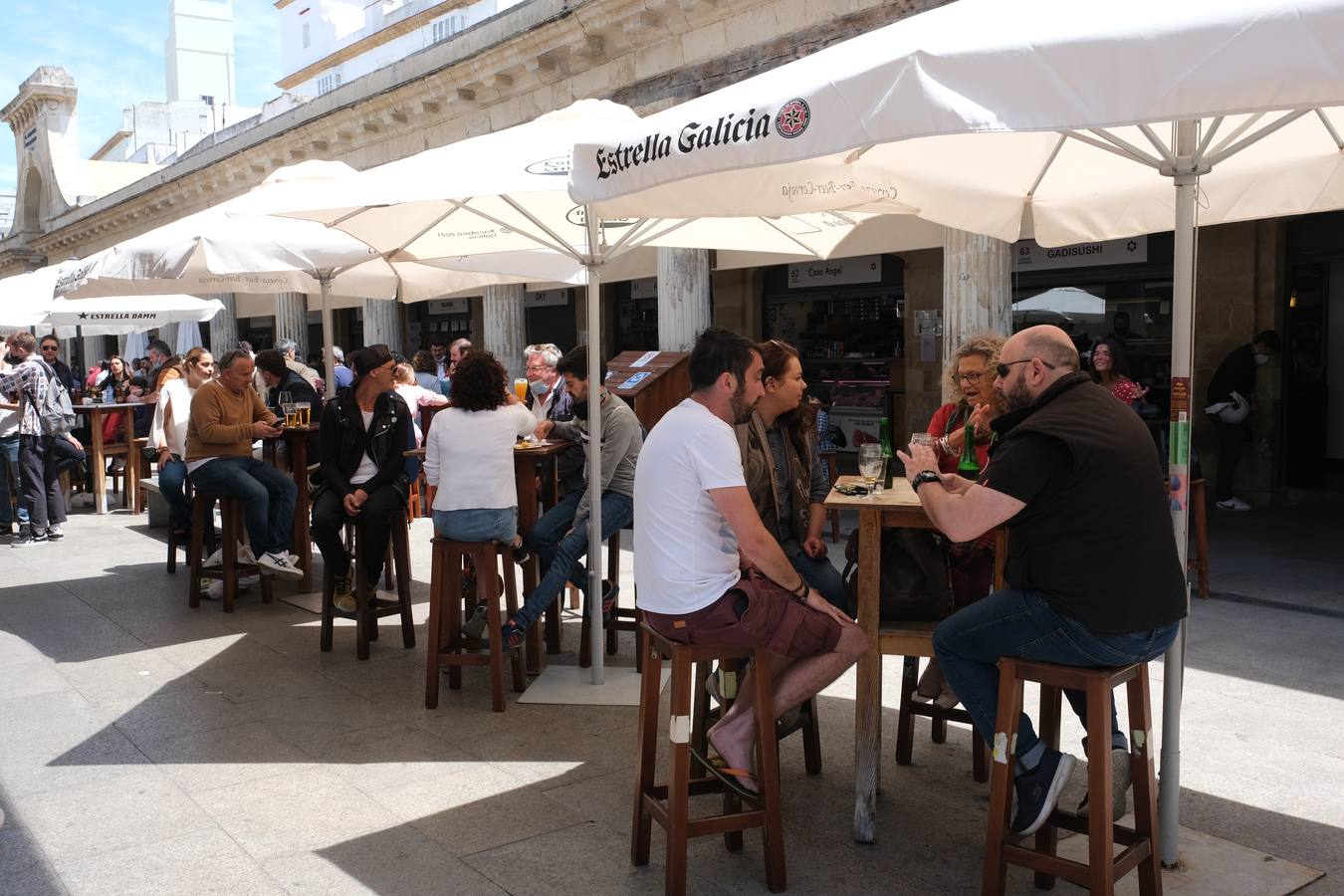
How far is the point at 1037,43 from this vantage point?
2508 mm

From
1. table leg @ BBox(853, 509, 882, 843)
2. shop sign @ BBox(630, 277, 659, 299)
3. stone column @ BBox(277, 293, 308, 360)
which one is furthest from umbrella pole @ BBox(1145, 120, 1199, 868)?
stone column @ BBox(277, 293, 308, 360)

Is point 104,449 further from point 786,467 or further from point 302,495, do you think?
point 786,467

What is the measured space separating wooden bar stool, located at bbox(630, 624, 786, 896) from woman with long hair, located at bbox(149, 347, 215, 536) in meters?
5.58

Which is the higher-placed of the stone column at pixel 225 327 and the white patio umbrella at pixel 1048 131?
the stone column at pixel 225 327

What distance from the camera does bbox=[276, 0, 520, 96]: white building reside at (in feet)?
161

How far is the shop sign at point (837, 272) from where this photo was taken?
14203 millimetres

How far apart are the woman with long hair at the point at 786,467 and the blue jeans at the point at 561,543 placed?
49.0 inches

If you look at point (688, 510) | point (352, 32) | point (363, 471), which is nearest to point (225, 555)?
point (363, 471)

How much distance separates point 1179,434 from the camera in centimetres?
351

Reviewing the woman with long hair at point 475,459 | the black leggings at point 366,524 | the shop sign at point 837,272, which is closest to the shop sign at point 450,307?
the shop sign at point 837,272

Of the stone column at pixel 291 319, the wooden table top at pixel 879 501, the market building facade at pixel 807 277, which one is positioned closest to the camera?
the wooden table top at pixel 879 501

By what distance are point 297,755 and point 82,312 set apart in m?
10.3

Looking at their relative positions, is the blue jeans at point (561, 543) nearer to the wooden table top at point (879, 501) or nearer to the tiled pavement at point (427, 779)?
the tiled pavement at point (427, 779)

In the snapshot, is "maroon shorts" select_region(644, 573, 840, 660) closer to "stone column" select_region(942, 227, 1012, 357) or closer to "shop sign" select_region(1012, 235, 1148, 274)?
"stone column" select_region(942, 227, 1012, 357)
